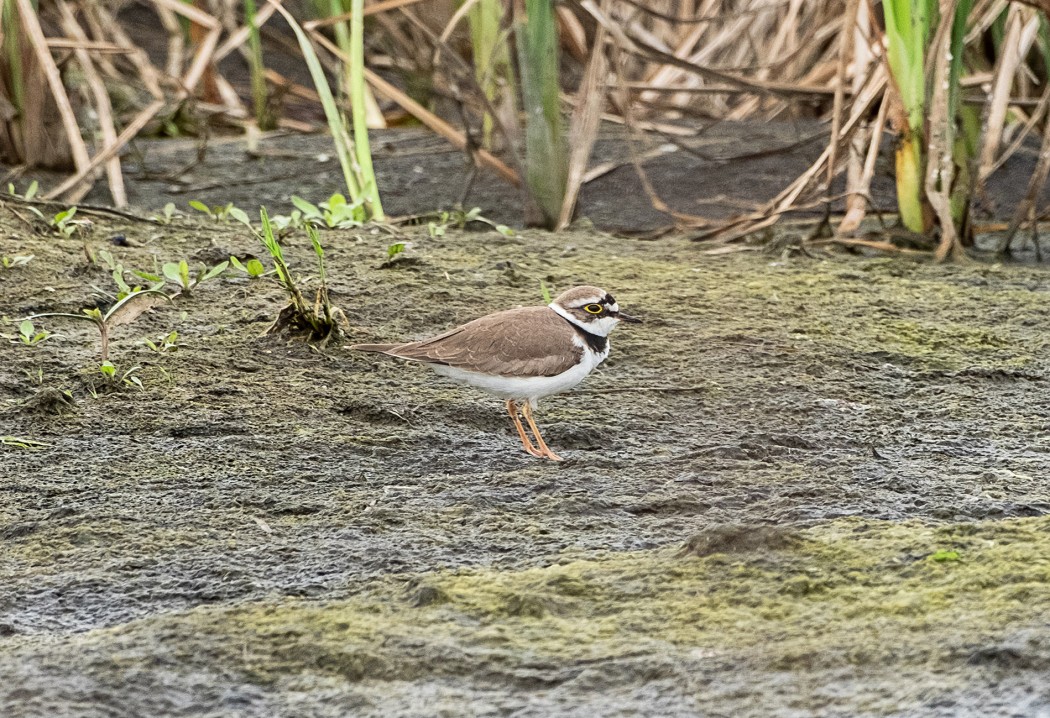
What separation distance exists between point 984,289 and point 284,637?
12.3ft

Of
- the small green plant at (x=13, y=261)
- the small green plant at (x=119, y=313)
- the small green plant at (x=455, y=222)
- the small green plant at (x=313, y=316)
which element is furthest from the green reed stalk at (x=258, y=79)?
the small green plant at (x=313, y=316)

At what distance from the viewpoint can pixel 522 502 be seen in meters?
3.50

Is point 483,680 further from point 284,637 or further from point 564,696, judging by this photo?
point 284,637

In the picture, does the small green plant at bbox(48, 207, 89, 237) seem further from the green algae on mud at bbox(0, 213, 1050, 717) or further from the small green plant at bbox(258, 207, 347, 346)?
the small green plant at bbox(258, 207, 347, 346)

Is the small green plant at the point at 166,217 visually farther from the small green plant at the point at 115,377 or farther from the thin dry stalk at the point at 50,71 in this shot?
the small green plant at the point at 115,377

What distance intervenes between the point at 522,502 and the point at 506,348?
24.9 inches

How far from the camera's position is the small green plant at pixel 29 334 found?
4320mm

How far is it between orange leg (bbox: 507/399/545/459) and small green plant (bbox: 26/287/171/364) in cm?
122

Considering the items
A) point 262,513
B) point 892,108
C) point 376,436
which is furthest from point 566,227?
point 262,513

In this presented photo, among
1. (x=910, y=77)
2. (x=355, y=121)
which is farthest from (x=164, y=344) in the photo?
(x=910, y=77)

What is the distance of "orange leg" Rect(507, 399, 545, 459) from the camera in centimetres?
390

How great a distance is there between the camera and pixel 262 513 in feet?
11.2

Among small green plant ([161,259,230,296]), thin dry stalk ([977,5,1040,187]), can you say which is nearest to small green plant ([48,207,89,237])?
small green plant ([161,259,230,296])

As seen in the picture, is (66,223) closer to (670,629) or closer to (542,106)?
(542,106)
